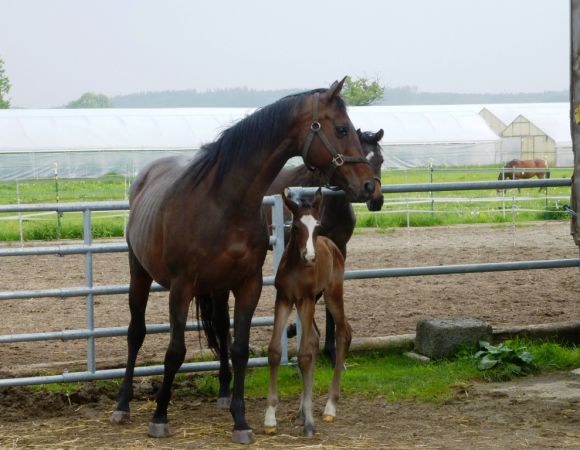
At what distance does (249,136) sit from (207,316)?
4.38 ft

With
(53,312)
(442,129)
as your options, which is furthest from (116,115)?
(53,312)

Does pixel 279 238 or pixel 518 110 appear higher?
pixel 518 110

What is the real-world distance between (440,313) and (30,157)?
26.2m

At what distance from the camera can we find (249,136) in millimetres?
5211

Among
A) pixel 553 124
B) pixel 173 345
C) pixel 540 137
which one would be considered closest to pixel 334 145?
pixel 173 345

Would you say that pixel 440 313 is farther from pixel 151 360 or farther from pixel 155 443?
pixel 155 443

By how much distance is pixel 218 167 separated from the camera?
525cm

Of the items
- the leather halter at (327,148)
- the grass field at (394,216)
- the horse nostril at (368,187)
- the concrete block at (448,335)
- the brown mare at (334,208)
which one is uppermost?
the leather halter at (327,148)

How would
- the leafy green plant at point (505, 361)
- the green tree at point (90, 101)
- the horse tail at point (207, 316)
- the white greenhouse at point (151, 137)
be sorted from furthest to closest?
the green tree at point (90, 101) < the white greenhouse at point (151, 137) < the leafy green plant at point (505, 361) < the horse tail at point (207, 316)

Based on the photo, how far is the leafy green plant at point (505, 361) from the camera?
21.4 feet

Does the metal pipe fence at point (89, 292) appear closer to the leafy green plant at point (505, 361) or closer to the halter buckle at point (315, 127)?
the halter buckle at point (315, 127)

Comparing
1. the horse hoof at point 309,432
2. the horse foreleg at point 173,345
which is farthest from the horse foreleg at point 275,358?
the horse foreleg at point 173,345

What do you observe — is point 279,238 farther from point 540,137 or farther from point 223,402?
point 540,137

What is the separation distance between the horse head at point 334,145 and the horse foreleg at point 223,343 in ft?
4.32
